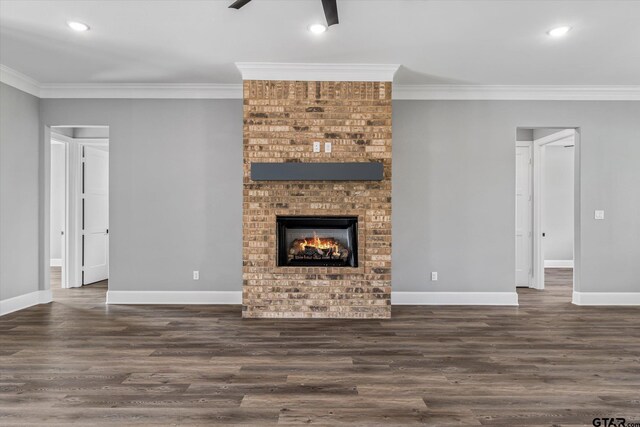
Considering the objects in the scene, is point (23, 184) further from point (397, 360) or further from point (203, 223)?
point (397, 360)

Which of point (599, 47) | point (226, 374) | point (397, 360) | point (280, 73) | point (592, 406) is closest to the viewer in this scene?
point (592, 406)

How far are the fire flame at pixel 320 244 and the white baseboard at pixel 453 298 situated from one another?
1053mm

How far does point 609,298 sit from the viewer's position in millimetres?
5066

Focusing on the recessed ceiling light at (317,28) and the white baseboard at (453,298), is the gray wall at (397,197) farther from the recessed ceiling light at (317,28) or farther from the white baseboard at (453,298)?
the recessed ceiling light at (317,28)

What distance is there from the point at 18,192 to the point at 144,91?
6.25 feet

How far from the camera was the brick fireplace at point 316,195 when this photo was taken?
4.36 m

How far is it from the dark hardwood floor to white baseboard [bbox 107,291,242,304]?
44 centimetres

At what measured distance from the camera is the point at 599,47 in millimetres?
3877

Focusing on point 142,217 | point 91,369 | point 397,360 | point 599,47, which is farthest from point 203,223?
point 599,47

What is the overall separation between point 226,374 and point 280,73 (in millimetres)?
3101

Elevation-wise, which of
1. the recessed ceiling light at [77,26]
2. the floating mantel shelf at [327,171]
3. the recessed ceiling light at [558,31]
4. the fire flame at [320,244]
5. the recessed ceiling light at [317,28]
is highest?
the recessed ceiling light at [77,26]

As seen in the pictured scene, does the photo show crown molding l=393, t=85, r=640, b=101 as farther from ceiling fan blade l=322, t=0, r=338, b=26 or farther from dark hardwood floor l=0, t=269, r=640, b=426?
dark hardwood floor l=0, t=269, r=640, b=426

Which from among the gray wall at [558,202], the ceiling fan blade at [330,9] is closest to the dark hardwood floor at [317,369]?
the ceiling fan blade at [330,9]

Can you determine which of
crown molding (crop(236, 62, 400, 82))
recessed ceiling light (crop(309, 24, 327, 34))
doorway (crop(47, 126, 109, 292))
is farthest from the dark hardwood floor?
recessed ceiling light (crop(309, 24, 327, 34))
